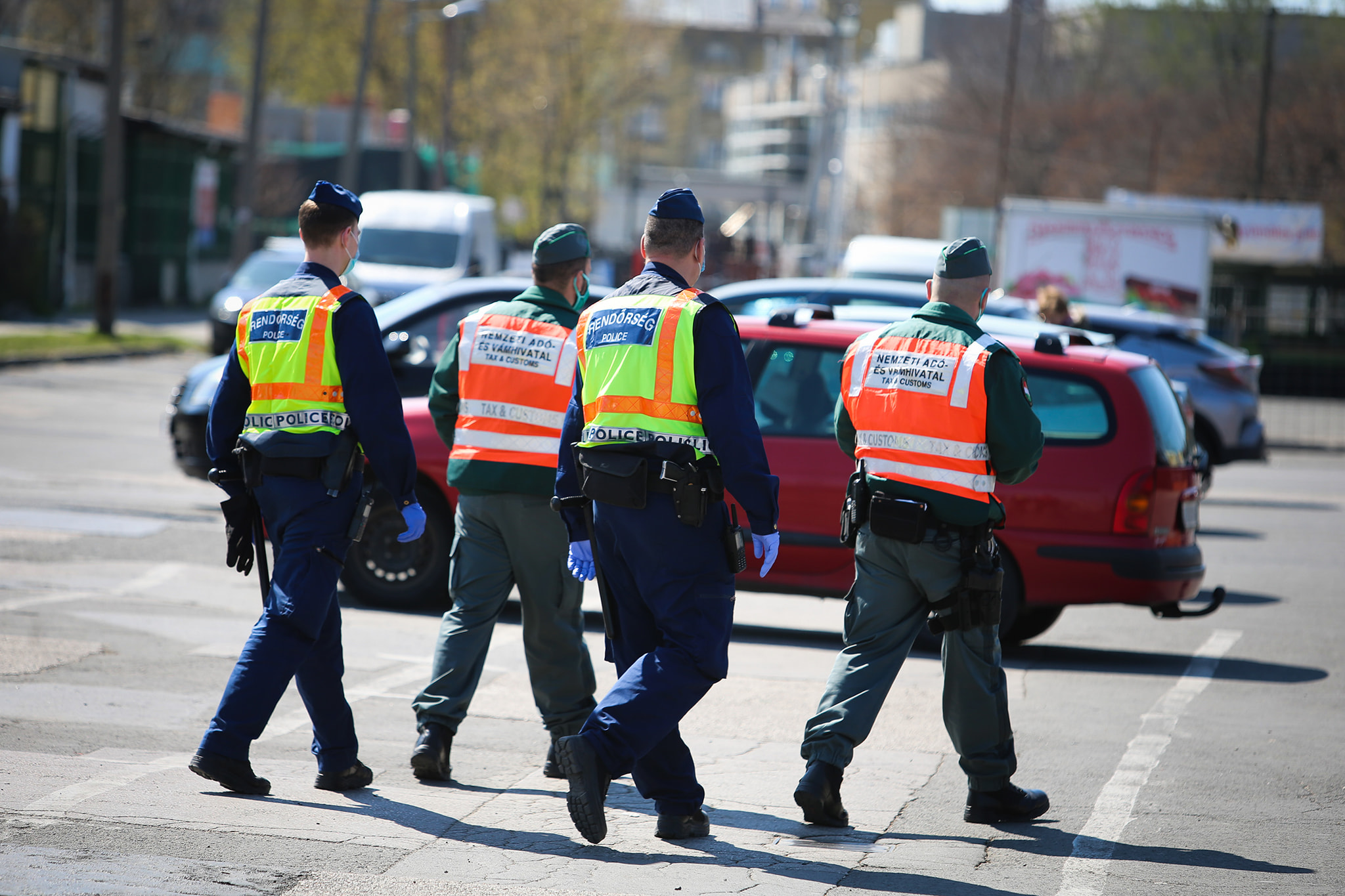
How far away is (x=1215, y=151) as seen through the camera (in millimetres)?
51438

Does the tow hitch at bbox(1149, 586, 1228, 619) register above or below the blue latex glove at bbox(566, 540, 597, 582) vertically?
below

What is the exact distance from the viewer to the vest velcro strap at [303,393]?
5094mm

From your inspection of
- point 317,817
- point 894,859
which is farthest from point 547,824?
point 894,859

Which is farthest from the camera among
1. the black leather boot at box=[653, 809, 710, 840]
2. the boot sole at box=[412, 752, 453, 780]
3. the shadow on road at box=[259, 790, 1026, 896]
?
the boot sole at box=[412, 752, 453, 780]

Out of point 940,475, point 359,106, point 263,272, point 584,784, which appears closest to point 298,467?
point 584,784

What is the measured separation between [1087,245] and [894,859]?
24663 millimetres

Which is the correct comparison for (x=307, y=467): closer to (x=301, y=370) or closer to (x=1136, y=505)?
(x=301, y=370)

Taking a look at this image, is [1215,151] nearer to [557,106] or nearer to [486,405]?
[557,106]

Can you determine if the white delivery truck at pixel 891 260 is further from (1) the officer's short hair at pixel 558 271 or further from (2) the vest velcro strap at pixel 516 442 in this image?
(2) the vest velcro strap at pixel 516 442

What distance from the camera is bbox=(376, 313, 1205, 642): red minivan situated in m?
7.95

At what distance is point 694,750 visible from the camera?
20.0 ft

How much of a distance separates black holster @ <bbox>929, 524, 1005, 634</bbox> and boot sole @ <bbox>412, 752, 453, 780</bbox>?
1.73 meters

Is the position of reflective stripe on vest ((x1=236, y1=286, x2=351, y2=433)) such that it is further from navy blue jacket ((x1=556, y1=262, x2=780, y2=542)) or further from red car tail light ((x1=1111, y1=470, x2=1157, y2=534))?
red car tail light ((x1=1111, y1=470, x2=1157, y2=534))

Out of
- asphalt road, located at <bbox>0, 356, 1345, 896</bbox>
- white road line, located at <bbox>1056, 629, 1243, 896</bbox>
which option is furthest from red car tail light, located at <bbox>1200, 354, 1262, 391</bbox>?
white road line, located at <bbox>1056, 629, 1243, 896</bbox>
